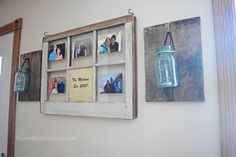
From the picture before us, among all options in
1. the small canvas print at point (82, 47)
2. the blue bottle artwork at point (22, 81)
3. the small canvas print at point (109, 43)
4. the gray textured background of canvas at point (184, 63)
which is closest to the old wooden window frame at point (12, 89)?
the blue bottle artwork at point (22, 81)

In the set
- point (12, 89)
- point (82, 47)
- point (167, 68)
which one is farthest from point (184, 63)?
point (12, 89)

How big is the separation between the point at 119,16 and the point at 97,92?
0.48 m

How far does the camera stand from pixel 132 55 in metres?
1.12

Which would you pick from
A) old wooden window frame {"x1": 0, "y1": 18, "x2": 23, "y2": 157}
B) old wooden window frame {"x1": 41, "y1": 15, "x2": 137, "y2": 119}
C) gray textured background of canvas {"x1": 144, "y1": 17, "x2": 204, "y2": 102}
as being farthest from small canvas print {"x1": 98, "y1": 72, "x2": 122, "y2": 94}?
old wooden window frame {"x1": 0, "y1": 18, "x2": 23, "y2": 157}

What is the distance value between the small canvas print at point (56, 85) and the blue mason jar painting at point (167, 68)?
0.72 m

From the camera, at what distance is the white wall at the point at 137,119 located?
→ 92 cm

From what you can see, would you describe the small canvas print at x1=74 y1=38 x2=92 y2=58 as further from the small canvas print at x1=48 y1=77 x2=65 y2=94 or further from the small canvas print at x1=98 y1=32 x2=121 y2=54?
the small canvas print at x1=48 y1=77 x2=65 y2=94

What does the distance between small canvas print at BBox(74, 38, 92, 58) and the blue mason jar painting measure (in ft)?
1.66

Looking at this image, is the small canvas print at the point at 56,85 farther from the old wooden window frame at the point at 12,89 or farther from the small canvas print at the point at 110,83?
the old wooden window frame at the point at 12,89

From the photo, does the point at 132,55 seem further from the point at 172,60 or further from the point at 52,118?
the point at 52,118

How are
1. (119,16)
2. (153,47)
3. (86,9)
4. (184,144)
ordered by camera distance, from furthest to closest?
(86,9) → (119,16) → (153,47) → (184,144)

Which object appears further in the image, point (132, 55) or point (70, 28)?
point (70, 28)

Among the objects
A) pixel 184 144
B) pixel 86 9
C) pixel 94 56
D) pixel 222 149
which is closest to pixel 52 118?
pixel 94 56

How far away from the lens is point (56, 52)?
4.80 ft
